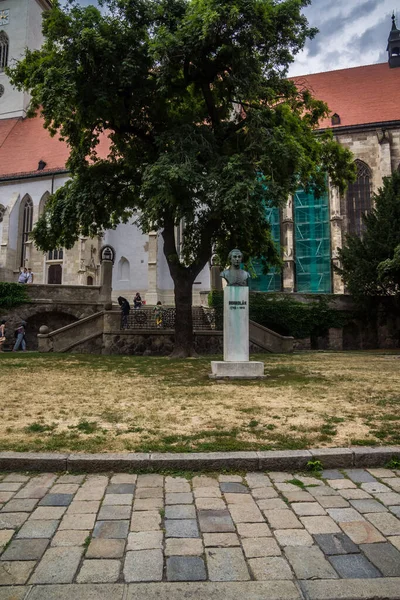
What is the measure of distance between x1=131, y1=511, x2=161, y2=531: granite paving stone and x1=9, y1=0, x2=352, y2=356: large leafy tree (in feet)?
32.9

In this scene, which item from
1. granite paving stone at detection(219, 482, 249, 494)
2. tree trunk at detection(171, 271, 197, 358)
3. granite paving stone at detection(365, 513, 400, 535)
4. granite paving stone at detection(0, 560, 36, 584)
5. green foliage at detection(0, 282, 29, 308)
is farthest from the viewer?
green foliage at detection(0, 282, 29, 308)

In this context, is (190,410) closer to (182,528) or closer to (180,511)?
(180,511)

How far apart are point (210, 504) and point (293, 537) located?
0.73 metres

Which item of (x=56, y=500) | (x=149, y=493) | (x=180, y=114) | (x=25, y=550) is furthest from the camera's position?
(x=180, y=114)

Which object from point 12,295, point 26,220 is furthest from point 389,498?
point 26,220

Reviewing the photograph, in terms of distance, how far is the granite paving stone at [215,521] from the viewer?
2.99m

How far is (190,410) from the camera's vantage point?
253 inches

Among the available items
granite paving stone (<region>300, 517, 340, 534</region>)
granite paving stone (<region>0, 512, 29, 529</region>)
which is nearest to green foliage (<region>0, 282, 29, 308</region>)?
granite paving stone (<region>0, 512, 29, 529</region>)

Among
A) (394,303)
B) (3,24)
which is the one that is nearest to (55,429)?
(394,303)

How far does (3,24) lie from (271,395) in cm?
5645

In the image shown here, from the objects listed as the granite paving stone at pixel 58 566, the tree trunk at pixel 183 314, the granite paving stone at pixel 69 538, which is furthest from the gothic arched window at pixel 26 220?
the granite paving stone at pixel 58 566

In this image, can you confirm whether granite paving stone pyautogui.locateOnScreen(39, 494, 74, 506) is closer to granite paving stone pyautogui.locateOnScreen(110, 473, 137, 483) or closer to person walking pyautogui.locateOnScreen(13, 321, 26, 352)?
granite paving stone pyautogui.locateOnScreen(110, 473, 137, 483)

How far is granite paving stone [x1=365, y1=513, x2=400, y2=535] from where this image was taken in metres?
2.97

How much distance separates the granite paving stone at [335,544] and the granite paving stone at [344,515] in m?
0.24
